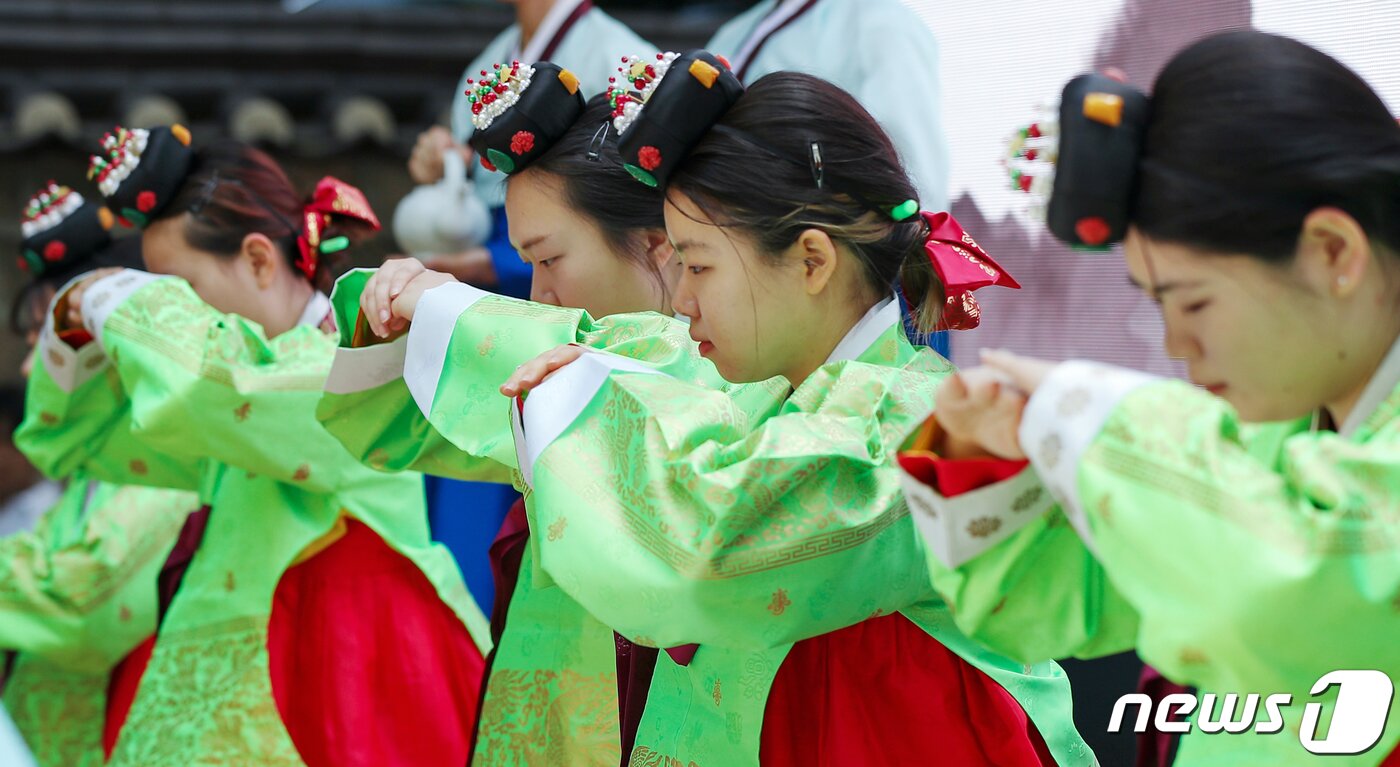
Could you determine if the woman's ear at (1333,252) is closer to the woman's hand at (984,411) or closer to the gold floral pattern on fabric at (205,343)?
the woman's hand at (984,411)

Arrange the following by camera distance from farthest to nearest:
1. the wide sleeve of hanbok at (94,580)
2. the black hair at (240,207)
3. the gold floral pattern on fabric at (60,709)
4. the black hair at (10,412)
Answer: the black hair at (10,412), the gold floral pattern on fabric at (60,709), the wide sleeve of hanbok at (94,580), the black hair at (240,207)

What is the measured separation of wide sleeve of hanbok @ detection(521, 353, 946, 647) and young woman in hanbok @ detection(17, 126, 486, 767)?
924 mm

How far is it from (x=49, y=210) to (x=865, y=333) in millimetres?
2066

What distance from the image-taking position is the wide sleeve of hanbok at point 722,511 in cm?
139

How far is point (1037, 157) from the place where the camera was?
51.9 inches

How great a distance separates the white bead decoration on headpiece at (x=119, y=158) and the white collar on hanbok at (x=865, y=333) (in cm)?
146

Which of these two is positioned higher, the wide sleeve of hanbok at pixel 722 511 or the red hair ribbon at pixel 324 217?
the wide sleeve of hanbok at pixel 722 511

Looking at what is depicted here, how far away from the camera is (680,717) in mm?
1662

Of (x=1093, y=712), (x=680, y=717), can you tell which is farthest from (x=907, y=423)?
(x=1093, y=712)

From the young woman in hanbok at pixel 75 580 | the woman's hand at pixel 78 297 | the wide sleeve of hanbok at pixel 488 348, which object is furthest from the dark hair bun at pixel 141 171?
the wide sleeve of hanbok at pixel 488 348

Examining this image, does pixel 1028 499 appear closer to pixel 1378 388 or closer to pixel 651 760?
pixel 1378 388

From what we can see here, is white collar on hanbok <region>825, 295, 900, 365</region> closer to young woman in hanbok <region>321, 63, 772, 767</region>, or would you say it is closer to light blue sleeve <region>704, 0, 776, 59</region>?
young woman in hanbok <region>321, 63, 772, 767</region>

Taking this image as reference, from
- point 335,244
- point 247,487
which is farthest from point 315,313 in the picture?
point 247,487

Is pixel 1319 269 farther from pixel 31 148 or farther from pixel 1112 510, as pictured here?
pixel 31 148
